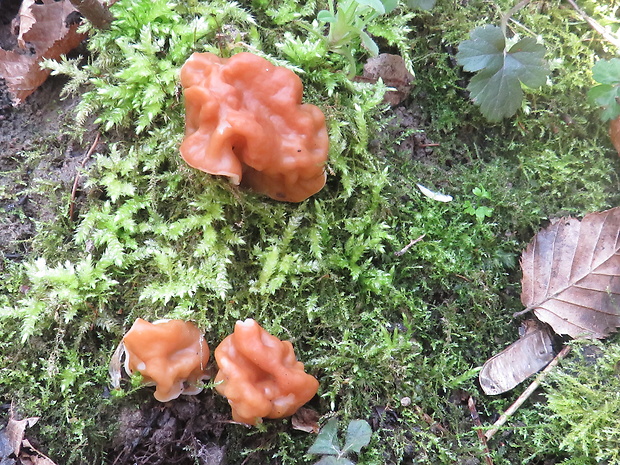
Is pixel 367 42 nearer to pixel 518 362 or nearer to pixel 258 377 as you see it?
pixel 258 377

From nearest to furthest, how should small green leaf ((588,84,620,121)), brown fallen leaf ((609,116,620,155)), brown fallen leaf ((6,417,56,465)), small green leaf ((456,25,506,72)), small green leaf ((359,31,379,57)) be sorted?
brown fallen leaf ((6,417,56,465)) < small green leaf ((359,31,379,57)) < small green leaf ((456,25,506,72)) < small green leaf ((588,84,620,121)) < brown fallen leaf ((609,116,620,155))

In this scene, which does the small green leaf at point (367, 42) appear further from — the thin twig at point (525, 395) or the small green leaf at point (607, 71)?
the thin twig at point (525, 395)

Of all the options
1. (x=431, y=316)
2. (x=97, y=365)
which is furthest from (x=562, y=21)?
(x=97, y=365)

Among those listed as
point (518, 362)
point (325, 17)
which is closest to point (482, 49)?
point (325, 17)

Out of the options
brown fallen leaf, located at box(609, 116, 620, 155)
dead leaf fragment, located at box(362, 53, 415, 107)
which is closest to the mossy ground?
dead leaf fragment, located at box(362, 53, 415, 107)

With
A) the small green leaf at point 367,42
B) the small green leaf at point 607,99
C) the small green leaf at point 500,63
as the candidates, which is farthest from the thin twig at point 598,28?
the small green leaf at point 367,42

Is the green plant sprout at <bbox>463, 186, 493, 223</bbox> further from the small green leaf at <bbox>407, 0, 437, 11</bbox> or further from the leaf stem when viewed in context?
the small green leaf at <bbox>407, 0, 437, 11</bbox>

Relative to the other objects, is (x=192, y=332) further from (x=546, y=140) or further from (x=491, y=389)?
(x=546, y=140)

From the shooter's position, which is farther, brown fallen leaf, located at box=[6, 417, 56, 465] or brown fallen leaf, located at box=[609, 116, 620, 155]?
brown fallen leaf, located at box=[609, 116, 620, 155]
